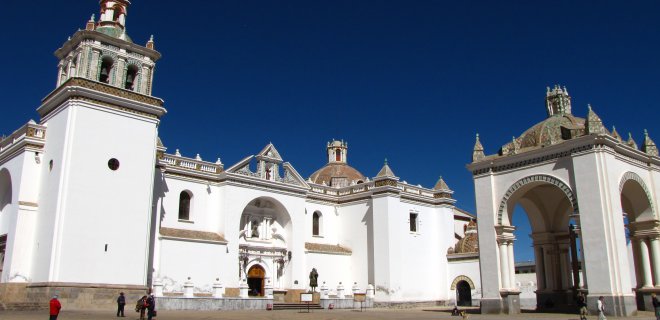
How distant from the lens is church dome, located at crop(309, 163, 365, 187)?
4065cm

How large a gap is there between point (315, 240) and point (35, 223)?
16.0 metres

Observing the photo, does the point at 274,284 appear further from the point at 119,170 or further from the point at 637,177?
the point at 637,177

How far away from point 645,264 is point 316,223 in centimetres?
1780

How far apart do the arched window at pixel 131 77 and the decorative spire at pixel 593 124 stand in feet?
55.1

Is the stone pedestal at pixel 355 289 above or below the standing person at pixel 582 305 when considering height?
above

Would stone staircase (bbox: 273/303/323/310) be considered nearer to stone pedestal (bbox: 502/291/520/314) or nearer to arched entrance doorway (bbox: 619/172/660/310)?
stone pedestal (bbox: 502/291/520/314)

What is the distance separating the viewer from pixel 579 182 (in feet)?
63.9

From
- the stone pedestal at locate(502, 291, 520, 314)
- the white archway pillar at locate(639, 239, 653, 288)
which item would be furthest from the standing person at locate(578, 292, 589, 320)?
the white archway pillar at locate(639, 239, 653, 288)

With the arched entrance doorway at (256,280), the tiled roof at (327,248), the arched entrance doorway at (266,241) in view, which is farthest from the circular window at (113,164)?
the tiled roof at (327,248)

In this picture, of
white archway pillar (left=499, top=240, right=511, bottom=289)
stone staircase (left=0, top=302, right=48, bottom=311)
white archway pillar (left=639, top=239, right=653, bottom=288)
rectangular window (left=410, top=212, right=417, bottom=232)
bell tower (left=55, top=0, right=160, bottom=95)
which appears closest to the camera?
stone staircase (left=0, top=302, right=48, bottom=311)

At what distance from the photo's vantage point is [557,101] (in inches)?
932

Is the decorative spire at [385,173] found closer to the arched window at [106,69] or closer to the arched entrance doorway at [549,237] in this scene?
the arched entrance doorway at [549,237]

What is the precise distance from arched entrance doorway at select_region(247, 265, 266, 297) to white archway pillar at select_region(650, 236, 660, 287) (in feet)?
57.8

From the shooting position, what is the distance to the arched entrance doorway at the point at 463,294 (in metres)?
33.7
